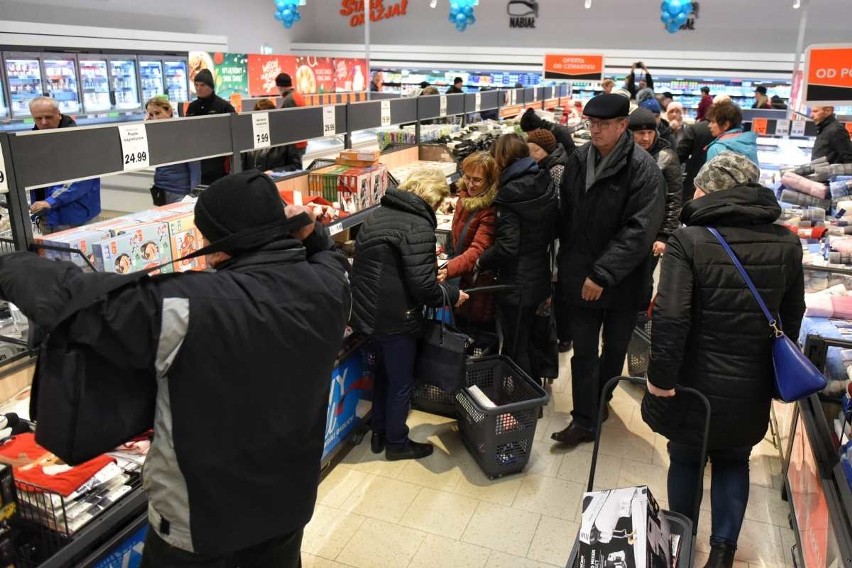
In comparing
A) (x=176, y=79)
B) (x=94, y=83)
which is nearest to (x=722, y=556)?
(x=94, y=83)

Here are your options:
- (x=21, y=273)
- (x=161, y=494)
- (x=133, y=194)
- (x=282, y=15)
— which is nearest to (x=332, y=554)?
(x=161, y=494)

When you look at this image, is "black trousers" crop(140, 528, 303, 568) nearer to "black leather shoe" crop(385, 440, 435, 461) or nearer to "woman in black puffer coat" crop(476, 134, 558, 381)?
"black leather shoe" crop(385, 440, 435, 461)

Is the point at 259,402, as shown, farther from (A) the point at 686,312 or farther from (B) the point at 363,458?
(B) the point at 363,458

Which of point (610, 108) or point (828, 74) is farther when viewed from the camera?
point (828, 74)

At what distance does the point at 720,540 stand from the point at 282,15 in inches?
576

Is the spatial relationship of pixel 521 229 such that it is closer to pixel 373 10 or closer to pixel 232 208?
pixel 232 208

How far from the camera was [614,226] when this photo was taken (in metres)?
3.46

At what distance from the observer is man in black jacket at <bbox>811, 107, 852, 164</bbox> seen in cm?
655

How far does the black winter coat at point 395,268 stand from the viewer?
3344mm

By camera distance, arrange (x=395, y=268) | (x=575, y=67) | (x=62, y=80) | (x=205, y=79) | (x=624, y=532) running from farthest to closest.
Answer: (x=575, y=67) → (x=62, y=80) → (x=205, y=79) → (x=395, y=268) → (x=624, y=532)

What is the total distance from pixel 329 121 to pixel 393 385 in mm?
2121

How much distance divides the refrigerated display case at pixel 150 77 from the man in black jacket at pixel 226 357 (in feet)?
40.6

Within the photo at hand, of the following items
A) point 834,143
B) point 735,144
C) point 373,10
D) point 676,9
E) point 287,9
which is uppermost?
point 373,10

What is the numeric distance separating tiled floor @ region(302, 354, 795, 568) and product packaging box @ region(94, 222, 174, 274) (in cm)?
147
